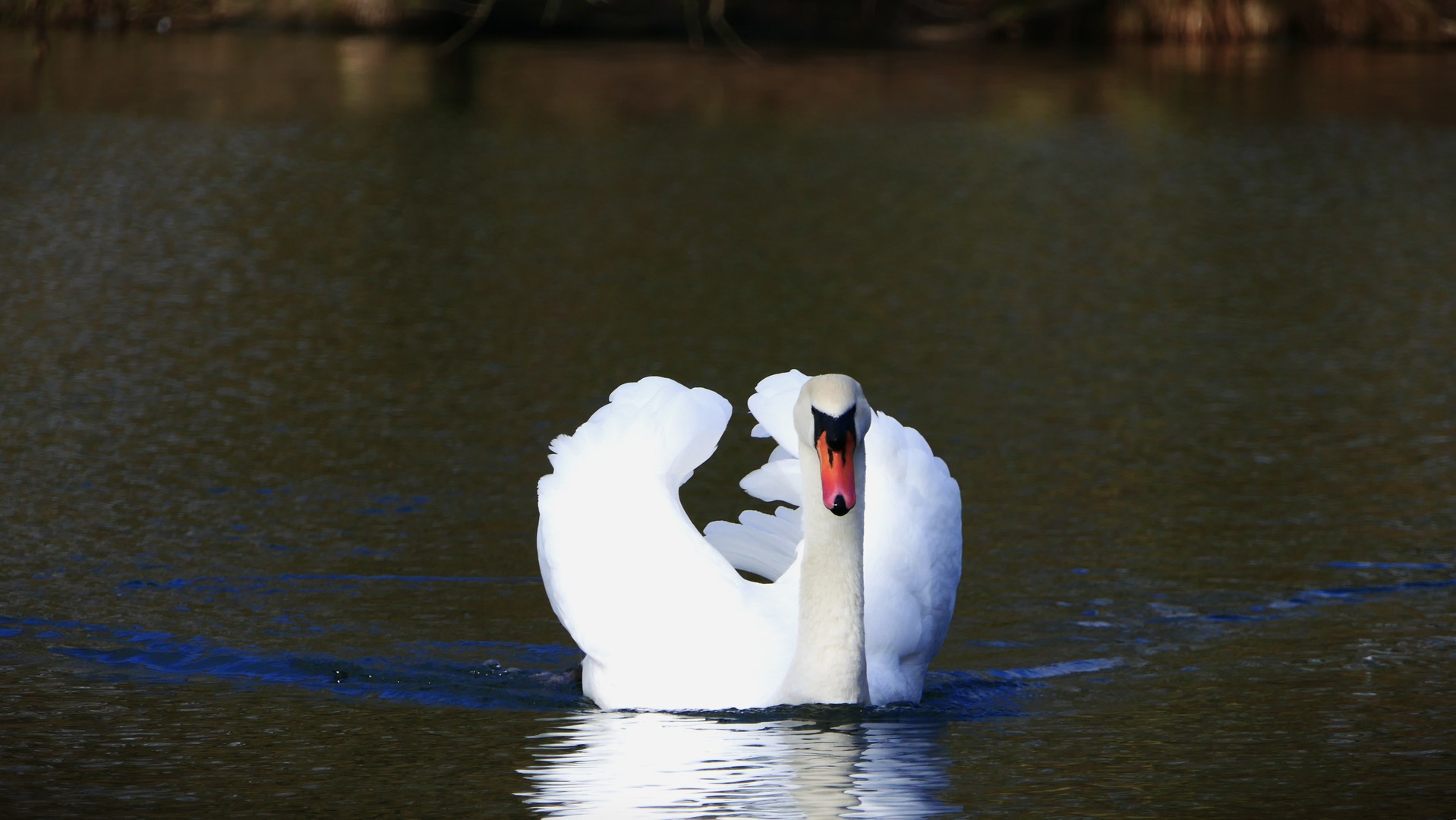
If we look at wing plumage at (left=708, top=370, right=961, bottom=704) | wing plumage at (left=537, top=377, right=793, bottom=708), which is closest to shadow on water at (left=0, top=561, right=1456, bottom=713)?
wing plumage at (left=708, top=370, right=961, bottom=704)

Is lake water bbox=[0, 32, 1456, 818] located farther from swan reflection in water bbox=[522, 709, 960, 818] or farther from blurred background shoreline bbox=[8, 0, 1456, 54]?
blurred background shoreline bbox=[8, 0, 1456, 54]

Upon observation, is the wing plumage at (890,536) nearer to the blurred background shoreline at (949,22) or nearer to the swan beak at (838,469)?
the swan beak at (838,469)

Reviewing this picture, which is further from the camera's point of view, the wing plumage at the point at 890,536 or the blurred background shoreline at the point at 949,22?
the blurred background shoreline at the point at 949,22

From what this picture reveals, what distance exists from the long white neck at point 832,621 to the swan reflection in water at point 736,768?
0.31 ft

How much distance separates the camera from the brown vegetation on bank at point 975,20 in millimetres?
31531

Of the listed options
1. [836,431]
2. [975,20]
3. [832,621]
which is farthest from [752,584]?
[975,20]

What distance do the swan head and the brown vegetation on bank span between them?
25547mm

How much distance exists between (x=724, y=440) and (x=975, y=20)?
24.8 metres

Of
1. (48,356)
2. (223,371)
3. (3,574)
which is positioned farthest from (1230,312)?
(3,574)

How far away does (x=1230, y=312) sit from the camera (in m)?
13.2

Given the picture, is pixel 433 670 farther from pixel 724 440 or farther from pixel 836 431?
pixel 724 440

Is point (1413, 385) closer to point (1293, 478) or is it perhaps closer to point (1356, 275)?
point (1293, 478)

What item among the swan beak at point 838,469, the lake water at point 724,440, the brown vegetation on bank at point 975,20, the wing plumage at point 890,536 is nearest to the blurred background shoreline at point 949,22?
the brown vegetation on bank at point 975,20

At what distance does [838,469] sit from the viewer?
5969 mm
